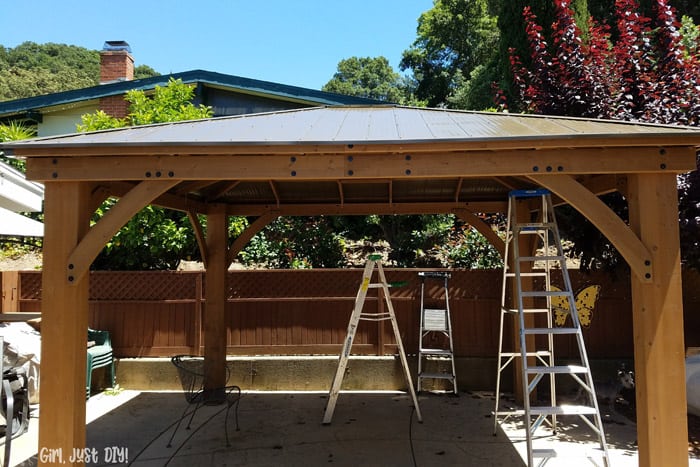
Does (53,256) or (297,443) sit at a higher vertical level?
(53,256)

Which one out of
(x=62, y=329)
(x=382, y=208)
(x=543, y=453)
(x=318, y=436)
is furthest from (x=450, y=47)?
(x=62, y=329)

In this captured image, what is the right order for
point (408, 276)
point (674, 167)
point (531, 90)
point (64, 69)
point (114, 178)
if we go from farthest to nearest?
point (64, 69)
point (408, 276)
point (531, 90)
point (114, 178)
point (674, 167)

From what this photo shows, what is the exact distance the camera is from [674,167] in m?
3.05

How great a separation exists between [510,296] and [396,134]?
383cm

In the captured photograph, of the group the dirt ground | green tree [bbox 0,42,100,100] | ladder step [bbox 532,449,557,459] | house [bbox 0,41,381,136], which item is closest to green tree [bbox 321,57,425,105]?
green tree [bbox 0,42,100,100]

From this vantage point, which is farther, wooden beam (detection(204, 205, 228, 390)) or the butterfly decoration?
the butterfly decoration

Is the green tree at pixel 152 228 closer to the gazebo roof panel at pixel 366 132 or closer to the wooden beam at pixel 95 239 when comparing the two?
the gazebo roof panel at pixel 366 132

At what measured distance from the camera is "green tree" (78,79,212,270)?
743cm

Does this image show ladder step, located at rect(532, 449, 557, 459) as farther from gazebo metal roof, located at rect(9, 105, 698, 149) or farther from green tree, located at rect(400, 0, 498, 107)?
green tree, located at rect(400, 0, 498, 107)

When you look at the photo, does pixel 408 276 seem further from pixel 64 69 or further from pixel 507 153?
pixel 64 69

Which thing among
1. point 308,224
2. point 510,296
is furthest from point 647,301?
point 308,224

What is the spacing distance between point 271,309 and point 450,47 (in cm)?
2336

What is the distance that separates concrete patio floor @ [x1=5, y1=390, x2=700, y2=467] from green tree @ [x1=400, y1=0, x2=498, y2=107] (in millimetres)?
20796

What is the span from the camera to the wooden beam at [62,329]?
315 cm
